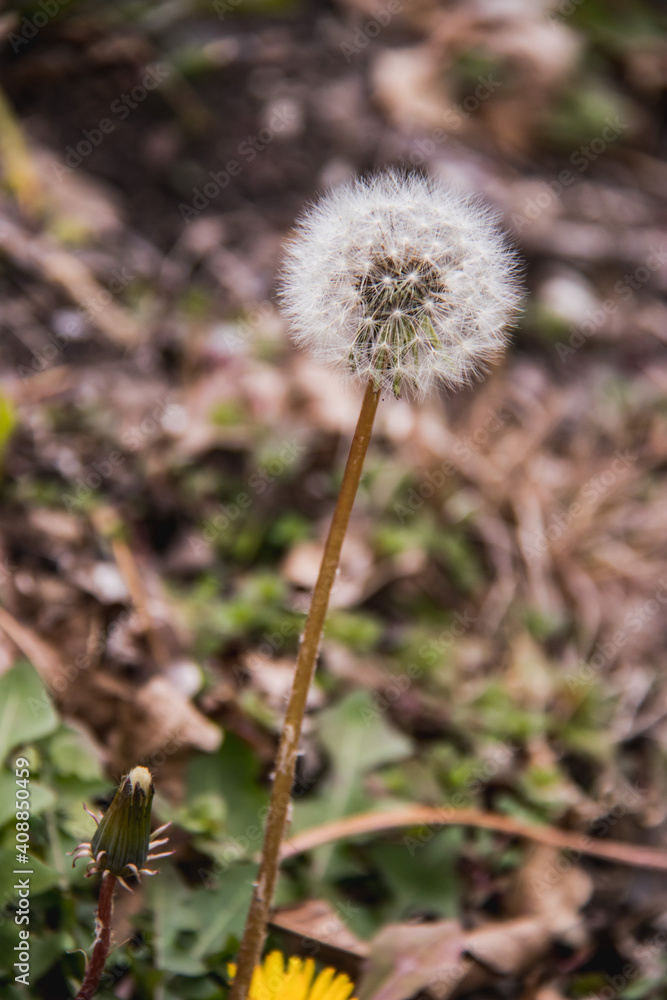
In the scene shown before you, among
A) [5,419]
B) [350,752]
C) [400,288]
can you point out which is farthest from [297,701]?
[5,419]

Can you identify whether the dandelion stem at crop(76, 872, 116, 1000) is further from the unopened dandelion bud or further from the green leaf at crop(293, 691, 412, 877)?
the green leaf at crop(293, 691, 412, 877)

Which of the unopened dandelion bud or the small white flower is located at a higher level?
the small white flower

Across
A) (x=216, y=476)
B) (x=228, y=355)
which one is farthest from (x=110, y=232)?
(x=216, y=476)

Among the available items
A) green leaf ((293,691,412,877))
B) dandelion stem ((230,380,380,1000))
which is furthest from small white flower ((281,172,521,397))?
green leaf ((293,691,412,877))

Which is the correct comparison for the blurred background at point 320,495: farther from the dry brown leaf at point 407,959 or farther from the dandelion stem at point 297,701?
the dandelion stem at point 297,701

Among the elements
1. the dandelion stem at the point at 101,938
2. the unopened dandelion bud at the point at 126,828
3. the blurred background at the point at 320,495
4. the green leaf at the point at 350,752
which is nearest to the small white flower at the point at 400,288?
the unopened dandelion bud at the point at 126,828

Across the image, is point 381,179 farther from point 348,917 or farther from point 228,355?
point 228,355
